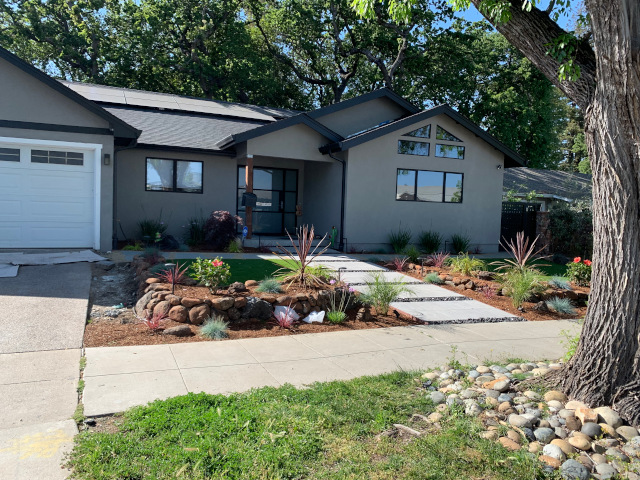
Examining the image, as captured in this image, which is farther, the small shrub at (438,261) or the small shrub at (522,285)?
the small shrub at (438,261)

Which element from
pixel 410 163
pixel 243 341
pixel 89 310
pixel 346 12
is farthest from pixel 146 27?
pixel 243 341

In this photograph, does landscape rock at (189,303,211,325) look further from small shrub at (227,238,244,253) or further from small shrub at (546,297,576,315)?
small shrub at (546,297,576,315)

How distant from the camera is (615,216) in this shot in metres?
4.23

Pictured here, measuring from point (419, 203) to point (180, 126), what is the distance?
817 cm

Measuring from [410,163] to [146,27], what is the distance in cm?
1964

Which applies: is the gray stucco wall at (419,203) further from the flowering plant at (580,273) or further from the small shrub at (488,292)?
the flowering plant at (580,273)

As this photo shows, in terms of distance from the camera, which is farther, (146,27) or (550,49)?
(146,27)

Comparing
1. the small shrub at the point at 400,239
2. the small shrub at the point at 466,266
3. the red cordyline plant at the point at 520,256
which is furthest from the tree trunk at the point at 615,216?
the small shrub at the point at 400,239

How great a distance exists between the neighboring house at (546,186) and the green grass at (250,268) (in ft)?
48.7

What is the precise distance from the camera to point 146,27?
28062mm

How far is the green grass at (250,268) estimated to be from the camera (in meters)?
9.98

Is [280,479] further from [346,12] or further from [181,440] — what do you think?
[346,12]

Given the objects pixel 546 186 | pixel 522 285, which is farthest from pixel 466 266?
pixel 546 186

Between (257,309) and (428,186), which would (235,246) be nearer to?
(257,309)
